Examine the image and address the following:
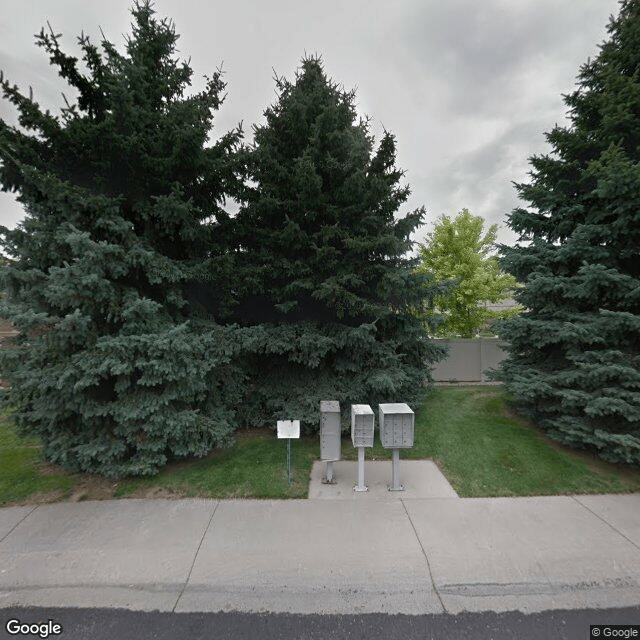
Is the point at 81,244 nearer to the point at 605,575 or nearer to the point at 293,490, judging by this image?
the point at 293,490

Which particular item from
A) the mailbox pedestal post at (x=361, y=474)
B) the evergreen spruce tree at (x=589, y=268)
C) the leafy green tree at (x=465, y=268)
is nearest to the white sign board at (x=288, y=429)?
the mailbox pedestal post at (x=361, y=474)

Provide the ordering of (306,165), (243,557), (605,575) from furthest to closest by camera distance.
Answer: (306,165)
(243,557)
(605,575)

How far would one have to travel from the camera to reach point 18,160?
443 cm

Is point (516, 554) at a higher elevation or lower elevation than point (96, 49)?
lower

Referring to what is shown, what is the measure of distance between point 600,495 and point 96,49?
10.1m

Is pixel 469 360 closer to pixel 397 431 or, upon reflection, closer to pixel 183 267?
pixel 397 431

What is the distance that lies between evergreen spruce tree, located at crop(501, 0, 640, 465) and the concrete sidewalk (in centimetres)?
145

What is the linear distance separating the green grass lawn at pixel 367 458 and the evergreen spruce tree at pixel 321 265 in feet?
2.76

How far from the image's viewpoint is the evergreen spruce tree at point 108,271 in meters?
4.38

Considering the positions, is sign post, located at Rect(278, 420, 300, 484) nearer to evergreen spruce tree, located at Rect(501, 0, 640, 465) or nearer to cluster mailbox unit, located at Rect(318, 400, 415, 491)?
cluster mailbox unit, located at Rect(318, 400, 415, 491)

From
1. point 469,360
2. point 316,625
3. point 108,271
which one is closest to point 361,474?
point 316,625

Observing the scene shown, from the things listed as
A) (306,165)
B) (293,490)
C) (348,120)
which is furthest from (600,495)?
(348,120)

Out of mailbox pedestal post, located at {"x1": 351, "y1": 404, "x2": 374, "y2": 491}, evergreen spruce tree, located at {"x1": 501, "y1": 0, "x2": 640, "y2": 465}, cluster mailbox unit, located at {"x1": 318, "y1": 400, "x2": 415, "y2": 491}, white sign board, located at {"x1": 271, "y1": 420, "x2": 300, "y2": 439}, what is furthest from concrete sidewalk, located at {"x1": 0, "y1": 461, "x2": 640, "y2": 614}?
evergreen spruce tree, located at {"x1": 501, "y1": 0, "x2": 640, "y2": 465}

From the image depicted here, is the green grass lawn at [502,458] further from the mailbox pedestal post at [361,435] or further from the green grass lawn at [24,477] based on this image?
the green grass lawn at [24,477]
